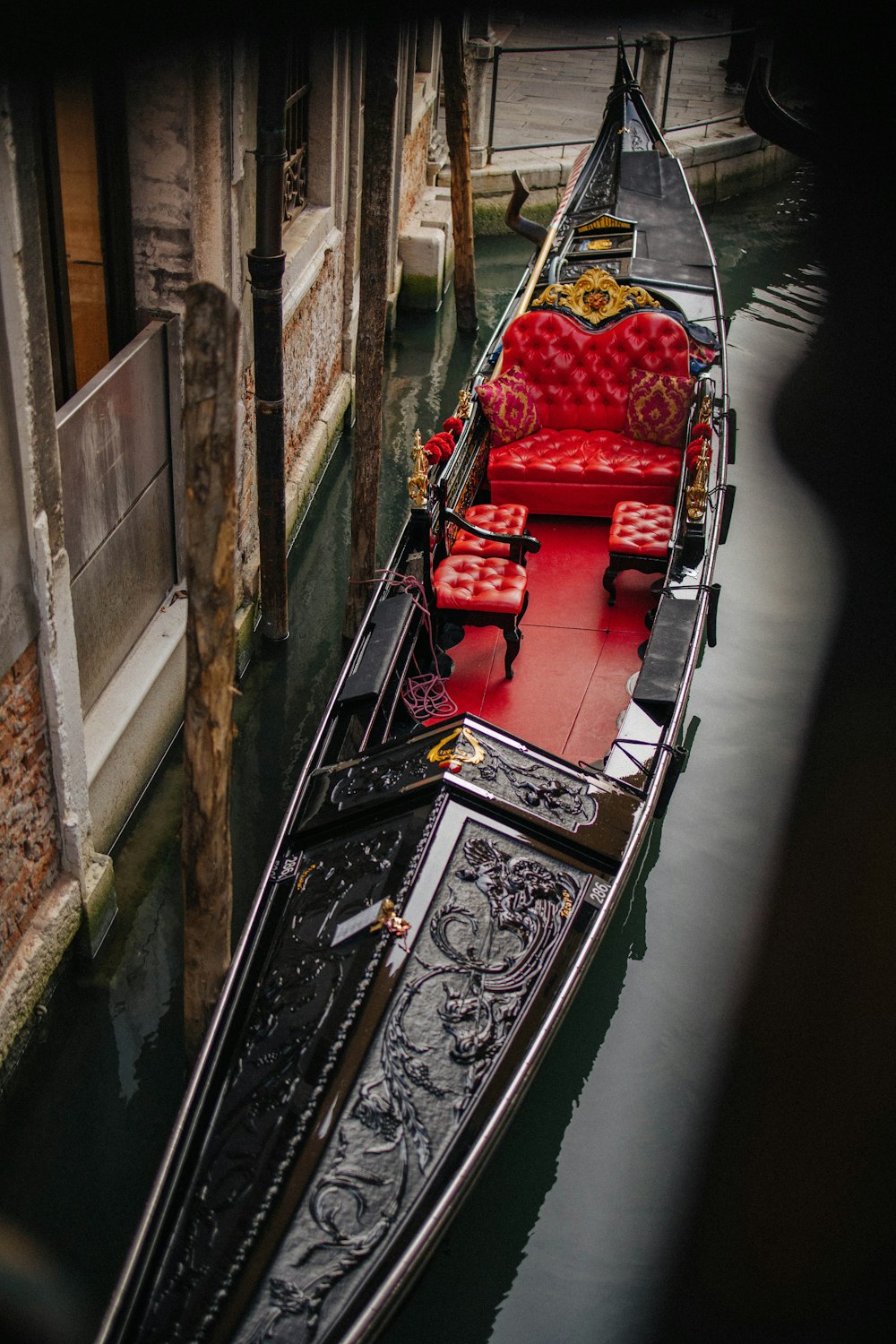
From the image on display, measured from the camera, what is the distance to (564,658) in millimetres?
3801

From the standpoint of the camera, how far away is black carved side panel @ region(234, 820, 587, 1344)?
6.29 feet

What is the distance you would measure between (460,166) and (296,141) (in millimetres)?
1868

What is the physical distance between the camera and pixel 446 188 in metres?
8.92

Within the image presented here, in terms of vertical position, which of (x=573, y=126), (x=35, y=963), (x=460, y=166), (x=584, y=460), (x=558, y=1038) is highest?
(x=573, y=126)

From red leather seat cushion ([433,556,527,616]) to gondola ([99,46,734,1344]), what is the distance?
1 cm

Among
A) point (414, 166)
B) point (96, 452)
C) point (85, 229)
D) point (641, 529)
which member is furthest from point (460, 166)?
point (96, 452)

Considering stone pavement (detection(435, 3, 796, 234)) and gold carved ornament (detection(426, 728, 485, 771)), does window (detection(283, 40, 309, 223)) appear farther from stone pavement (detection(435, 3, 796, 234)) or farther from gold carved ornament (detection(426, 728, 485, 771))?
stone pavement (detection(435, 3, 796, 234))

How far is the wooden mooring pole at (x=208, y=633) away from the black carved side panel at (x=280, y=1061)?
0.18 m

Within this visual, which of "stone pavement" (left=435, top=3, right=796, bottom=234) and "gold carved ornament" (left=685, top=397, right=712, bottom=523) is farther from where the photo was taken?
"stone pavement" (left=435, top=3, right=796, bottom=234)

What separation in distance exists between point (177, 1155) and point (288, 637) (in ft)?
9.04

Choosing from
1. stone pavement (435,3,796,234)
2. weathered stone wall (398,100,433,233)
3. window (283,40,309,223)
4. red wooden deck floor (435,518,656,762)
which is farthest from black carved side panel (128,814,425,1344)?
stone pavement (435,3,796,234)

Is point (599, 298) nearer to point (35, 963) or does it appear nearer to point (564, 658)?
point (564, 658)

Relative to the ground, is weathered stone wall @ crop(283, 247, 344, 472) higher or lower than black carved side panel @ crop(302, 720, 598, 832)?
higher

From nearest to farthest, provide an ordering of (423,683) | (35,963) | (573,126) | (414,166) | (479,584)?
(35,963) → (423,683) → (479,584) → (414,166) → (573,126)
